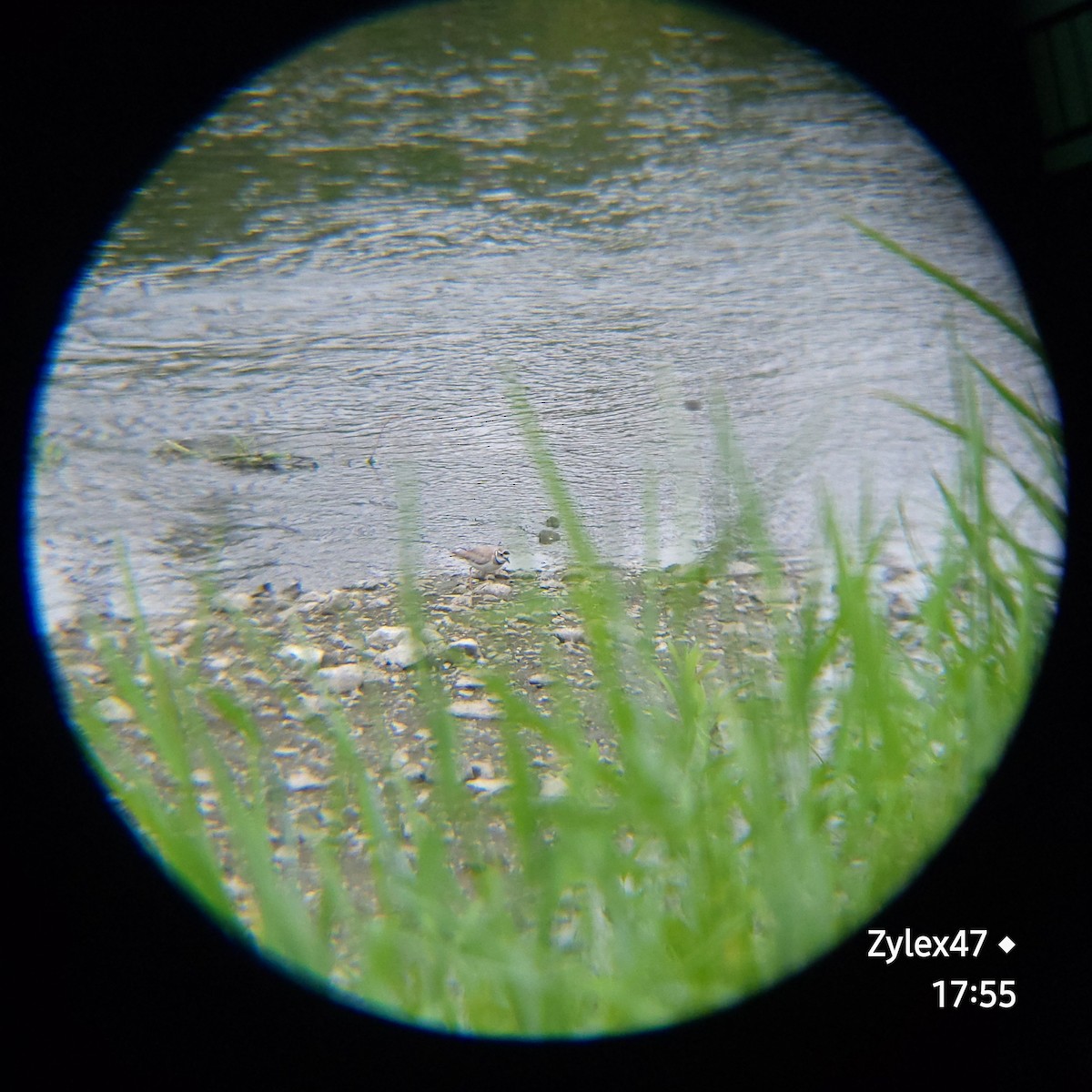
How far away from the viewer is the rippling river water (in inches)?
79.2

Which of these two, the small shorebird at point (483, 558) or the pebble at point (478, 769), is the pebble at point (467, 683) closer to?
the pebble at point (478, 769)

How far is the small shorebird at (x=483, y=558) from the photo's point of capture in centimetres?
188

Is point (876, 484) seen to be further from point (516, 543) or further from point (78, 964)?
point (78, 964)

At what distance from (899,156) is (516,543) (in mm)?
1981

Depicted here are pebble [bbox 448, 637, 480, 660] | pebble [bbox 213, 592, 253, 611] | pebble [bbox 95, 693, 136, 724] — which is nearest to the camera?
pebble [bbox 95, 693, 136, 724]

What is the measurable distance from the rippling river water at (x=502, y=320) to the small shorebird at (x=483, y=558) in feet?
0.10

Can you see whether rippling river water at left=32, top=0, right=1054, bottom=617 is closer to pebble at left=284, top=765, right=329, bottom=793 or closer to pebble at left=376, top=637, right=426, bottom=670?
pebble at left=376, top=637, right=426, bottom=670

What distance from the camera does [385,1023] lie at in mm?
780

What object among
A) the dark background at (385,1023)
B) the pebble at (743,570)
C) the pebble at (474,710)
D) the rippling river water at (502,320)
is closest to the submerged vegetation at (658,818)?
the dark background at (385,1023)

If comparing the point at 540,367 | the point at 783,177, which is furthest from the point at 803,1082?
the point at 783,177

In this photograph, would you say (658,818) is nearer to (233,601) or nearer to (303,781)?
(303,781)

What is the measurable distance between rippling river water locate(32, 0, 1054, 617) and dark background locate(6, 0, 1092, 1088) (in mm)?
850

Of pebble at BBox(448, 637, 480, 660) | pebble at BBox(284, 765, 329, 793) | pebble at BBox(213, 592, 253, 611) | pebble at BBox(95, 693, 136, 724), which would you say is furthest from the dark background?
pebble at BBox(213, 592, 253, 611)

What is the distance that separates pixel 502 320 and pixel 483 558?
939mm
